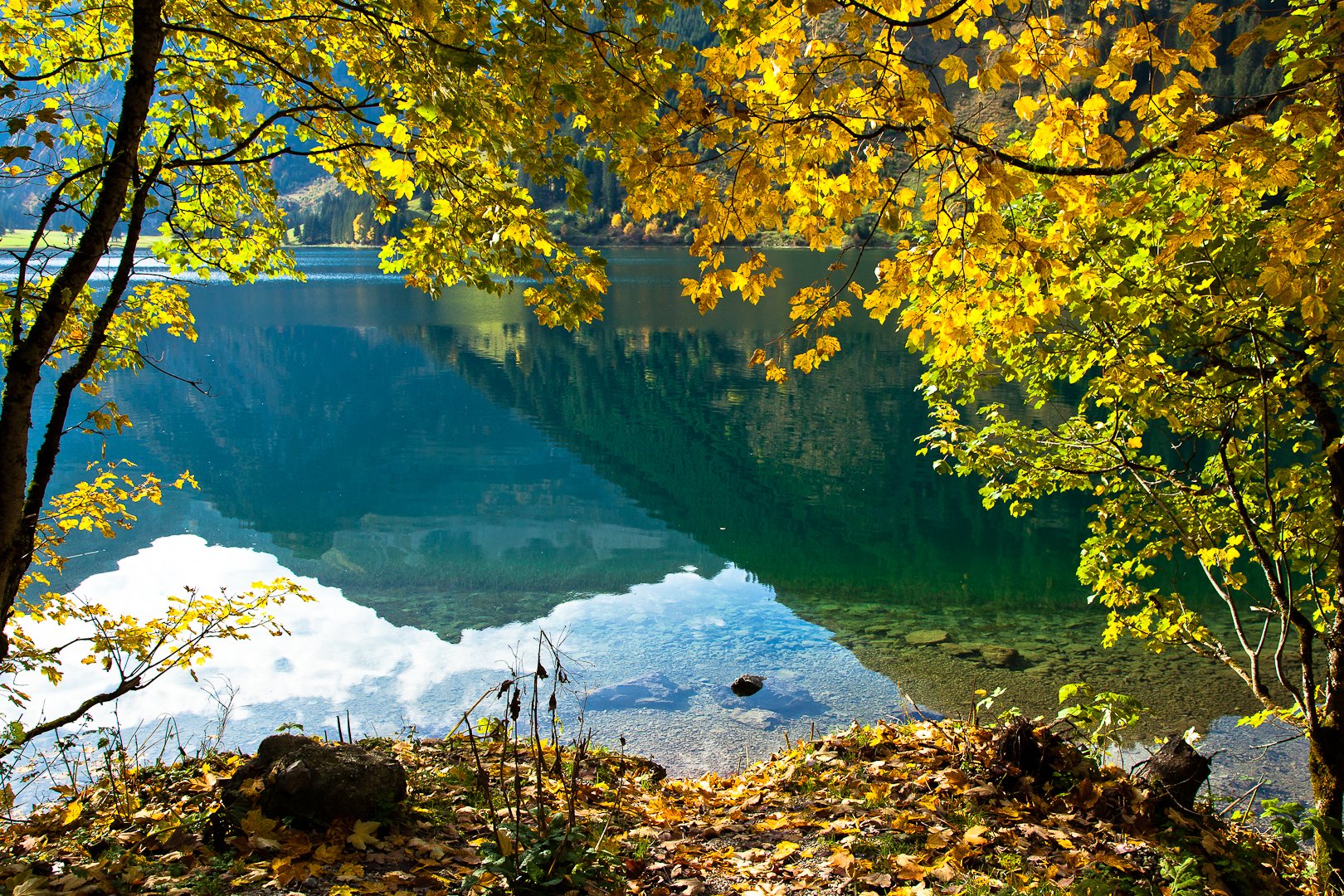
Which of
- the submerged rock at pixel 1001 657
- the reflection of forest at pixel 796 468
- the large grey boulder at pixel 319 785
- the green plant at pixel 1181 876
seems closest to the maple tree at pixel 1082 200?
the green plant at pixel 1181 876

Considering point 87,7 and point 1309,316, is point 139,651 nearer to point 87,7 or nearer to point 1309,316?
point 87,7

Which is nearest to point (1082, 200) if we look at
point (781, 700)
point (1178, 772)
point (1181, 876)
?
point (1181, 876)

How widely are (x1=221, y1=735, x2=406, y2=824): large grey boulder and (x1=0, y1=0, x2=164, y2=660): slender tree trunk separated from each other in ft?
6.23

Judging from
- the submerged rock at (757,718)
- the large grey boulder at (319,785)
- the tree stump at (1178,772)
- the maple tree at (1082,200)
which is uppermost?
the maple tree at (1082,200)

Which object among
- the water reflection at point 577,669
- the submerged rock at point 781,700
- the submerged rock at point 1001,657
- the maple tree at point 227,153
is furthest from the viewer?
the submerged rock at point 1001,657

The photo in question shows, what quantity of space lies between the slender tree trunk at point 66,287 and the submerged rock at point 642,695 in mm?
7796

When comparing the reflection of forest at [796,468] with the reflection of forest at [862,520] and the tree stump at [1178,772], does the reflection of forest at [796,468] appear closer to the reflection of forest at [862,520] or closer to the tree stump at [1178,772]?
the reflection of forest at [862,520]

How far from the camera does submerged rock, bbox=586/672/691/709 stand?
11.2 meters

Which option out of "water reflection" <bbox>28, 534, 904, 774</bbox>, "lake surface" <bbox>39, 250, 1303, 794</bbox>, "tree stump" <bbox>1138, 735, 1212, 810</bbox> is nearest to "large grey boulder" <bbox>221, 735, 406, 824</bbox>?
"lake surface" <bbox>39, 250, 1303, 794</bbox>

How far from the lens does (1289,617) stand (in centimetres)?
592

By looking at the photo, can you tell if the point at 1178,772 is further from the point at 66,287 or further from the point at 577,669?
the point at 577,669

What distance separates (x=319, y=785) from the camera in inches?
211

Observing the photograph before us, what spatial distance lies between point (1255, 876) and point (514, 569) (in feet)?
46.1

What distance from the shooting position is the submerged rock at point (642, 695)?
441 inches
